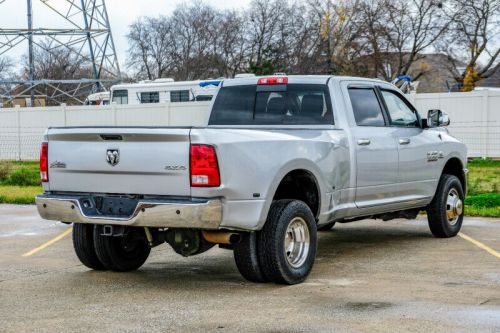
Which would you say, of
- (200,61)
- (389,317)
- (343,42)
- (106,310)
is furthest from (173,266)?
(200,61)

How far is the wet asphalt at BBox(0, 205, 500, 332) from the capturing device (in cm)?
654

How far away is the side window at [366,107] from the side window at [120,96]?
26.5 metres

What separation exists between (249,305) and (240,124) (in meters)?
3.07

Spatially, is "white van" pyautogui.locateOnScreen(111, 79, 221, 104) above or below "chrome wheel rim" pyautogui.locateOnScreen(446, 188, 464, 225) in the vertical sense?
above

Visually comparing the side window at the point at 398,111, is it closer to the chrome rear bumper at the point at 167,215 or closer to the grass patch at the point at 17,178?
the chrome rear bumper at the point at 167,215

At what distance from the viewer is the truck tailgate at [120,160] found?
24.5 ft

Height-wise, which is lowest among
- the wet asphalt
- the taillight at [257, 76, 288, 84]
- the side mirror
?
the wet asphalt

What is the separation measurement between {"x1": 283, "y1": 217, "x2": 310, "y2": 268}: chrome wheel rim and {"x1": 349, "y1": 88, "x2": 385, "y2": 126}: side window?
1724mm

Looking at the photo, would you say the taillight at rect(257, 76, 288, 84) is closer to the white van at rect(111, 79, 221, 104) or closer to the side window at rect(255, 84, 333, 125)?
the side window at rect(255, 84, 333, 125)

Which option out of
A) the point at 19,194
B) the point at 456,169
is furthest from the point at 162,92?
the point at 456,169

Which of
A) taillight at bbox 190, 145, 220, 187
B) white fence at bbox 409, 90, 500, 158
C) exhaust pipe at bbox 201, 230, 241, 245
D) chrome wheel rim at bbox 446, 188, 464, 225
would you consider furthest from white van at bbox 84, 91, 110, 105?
taillight at bbox 190, 145, 220, 187

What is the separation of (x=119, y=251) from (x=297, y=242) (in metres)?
1.89

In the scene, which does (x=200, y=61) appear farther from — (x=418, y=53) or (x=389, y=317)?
(x=389, y=317)

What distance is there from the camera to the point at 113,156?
7812 millimetres
